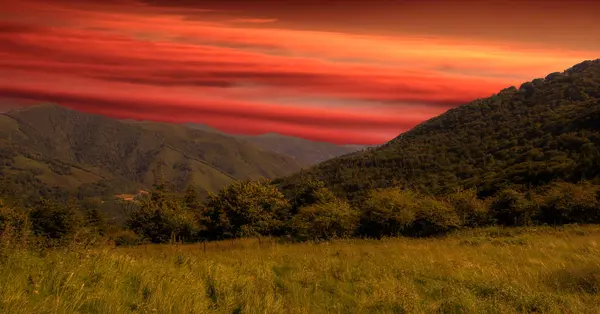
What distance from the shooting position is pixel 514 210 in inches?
1115

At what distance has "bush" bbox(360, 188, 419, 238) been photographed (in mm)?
26312

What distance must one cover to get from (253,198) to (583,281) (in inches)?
1295

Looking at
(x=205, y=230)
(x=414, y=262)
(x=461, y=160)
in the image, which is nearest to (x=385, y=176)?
(x=461, y=160)

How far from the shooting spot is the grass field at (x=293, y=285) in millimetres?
5641

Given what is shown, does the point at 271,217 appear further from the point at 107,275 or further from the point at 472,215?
the point at 107,275

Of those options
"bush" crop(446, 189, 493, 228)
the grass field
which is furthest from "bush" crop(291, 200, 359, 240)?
the grass field

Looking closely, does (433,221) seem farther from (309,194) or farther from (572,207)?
(309,194)

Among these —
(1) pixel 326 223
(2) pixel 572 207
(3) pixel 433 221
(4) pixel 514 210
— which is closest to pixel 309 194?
(1) pixel 326 223

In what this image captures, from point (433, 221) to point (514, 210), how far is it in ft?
21.7

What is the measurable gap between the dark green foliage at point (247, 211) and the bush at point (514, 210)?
1847cm

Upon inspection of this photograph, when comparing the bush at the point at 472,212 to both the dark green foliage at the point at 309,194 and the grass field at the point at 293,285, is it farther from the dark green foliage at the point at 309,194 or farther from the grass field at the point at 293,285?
the grass field at the point at 293,285

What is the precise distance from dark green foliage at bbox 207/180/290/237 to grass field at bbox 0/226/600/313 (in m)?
26.5

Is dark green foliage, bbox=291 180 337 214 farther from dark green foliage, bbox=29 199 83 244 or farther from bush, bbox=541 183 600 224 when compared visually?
dark green foliage, bbox=29 199 83 244

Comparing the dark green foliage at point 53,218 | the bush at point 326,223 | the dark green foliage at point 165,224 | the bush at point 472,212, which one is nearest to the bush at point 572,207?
the bush at point 472,212
